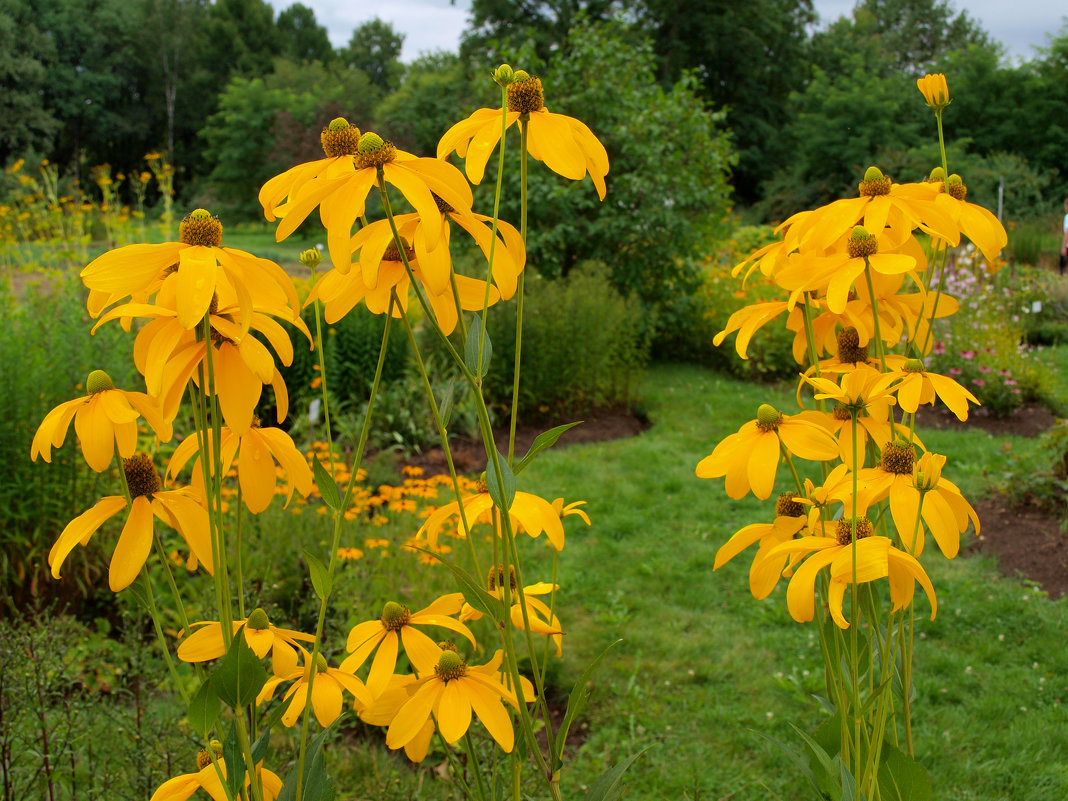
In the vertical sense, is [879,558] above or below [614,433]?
above

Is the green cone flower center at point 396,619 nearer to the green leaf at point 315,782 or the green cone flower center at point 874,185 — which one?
the green leaf at point 315,782

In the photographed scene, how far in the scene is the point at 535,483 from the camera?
15.7 feet

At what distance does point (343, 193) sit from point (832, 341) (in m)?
0.80

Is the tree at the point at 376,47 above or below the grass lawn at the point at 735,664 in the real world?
above

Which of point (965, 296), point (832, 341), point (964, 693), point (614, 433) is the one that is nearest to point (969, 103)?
point (965, 296)

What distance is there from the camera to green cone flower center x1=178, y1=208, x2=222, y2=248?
83 cm

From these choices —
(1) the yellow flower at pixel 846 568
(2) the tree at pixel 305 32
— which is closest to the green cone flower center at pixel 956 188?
(1) the yellow flower at pixel 846 568

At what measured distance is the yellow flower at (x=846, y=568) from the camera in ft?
2.84

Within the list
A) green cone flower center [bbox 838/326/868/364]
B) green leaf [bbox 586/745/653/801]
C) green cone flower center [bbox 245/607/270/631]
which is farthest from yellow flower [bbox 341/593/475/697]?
green cone flower center [bbox 838/326/868/364]

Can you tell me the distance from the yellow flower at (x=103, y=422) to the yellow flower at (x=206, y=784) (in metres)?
0.37

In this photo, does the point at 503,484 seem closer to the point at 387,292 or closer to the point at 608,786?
the point at 387,292

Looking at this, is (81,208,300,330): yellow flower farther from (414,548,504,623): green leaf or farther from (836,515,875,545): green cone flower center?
(836,515,875,545): green cone flower center

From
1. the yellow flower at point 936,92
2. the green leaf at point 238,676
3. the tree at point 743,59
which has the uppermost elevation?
the tree at point 743,59

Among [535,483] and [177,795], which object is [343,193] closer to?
[177,795]
